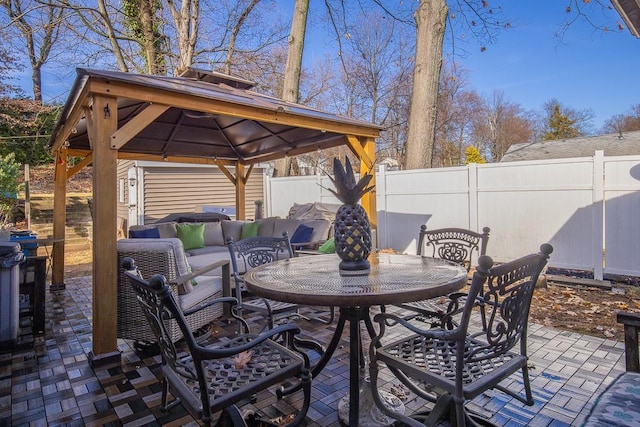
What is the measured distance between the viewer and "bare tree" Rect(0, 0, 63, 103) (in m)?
9.83

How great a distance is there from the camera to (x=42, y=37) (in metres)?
11.4

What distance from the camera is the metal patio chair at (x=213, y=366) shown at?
1.54m

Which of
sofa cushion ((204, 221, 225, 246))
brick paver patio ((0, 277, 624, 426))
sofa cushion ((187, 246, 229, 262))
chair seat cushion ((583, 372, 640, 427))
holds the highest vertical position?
sofa cushion ((204, 221, 225, 246))

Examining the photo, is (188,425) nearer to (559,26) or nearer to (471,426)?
(471,426)

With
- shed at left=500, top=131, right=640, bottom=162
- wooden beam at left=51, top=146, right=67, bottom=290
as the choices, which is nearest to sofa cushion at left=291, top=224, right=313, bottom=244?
wooden beam at left=51, top=146, right=67, bottom=290

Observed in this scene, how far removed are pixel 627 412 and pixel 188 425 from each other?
2.11 m

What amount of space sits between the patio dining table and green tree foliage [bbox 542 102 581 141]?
2675cm

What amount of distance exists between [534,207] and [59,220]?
24.6ft

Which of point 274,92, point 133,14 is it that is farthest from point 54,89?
point 274,92

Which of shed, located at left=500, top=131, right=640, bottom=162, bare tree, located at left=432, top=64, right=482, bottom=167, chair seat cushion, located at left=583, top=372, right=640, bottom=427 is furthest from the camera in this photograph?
bare tree, located at left=432, top=64, right=482, bottom=167

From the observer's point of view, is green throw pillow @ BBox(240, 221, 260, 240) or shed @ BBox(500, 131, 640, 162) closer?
green throw pillow @ BBox(240, 221, 260, 240)

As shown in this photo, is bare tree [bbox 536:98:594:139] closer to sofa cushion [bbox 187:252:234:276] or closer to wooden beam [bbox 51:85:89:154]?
sofa cushion [bbox 187:252:234:276]

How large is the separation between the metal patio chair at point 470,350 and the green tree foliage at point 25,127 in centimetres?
1302

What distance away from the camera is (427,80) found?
7.91 m
